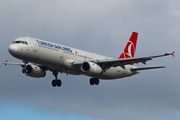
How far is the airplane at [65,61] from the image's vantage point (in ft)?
172

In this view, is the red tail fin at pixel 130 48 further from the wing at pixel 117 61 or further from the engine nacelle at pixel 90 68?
the engine nacelle at pixel 90 68

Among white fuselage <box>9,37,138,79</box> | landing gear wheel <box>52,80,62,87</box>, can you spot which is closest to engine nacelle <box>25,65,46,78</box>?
white fuselage <box>9,37,138,79</box>

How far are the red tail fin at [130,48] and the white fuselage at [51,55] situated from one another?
8285mm

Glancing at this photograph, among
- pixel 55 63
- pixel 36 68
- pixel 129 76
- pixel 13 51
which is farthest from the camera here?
pixel 129 76

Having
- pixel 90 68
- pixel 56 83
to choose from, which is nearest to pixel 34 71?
pixel 56 83

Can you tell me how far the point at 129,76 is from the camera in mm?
64500

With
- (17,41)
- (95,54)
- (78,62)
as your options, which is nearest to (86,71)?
(78,62)

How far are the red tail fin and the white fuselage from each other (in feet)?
27.2

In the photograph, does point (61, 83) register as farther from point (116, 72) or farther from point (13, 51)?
point (13, 51)

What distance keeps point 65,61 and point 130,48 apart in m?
17.5

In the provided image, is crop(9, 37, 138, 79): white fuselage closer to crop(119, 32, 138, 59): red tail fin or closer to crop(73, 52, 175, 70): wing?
crop(73, 52, 175, 70): wing

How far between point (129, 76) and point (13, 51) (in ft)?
68.9

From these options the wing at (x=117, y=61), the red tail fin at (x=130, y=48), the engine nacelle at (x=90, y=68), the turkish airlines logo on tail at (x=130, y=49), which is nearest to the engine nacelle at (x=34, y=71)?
the wing at (x=117, y=61)

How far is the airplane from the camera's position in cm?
5234
